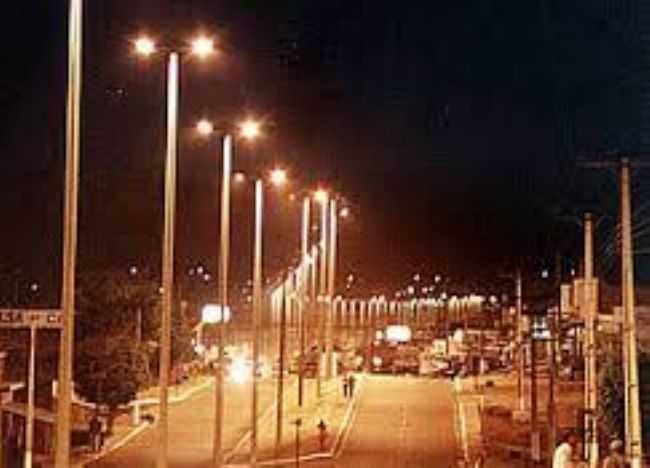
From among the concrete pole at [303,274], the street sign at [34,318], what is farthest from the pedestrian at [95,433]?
the street sign at [34,318]

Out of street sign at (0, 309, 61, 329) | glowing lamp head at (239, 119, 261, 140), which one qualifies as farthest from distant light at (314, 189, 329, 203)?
street sign at (0, 309, 61, 329)

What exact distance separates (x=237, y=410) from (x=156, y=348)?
357 inches

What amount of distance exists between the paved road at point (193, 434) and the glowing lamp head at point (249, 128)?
17.5m

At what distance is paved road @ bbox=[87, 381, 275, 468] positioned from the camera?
190 ft

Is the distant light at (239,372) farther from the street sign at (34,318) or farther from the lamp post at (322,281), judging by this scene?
the street sign at (34,318)

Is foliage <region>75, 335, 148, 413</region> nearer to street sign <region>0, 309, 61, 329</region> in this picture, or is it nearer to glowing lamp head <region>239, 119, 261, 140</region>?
glowing lamp head <region>239, 119, 261, 140</region>

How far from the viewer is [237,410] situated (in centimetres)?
7844

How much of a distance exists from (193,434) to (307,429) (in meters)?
5.02

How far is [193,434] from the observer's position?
6819 cm

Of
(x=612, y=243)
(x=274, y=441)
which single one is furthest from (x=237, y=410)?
(x=612, y=243)

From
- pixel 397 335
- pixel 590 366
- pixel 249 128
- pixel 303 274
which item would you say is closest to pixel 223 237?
pixel 249 128

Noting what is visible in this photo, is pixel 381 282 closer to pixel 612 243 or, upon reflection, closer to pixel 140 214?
pixel 140 214

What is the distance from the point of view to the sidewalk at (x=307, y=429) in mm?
58675

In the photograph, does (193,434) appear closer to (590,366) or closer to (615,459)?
(590,366)
